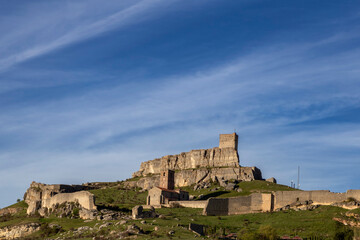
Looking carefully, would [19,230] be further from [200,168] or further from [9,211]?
[200,168]

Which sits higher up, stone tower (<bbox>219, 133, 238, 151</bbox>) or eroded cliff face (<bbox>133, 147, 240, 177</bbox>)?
stone tower (<bbox>219, 133, 238, 151</bbox>)

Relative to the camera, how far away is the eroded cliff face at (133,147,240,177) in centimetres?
13075

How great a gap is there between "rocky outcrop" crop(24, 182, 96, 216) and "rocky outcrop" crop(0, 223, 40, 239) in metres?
7.22

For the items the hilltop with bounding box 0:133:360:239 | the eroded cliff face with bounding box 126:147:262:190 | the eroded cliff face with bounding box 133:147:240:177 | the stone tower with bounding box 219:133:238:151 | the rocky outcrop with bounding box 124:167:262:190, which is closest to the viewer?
the hilltop with bounding box 0:133:360:239

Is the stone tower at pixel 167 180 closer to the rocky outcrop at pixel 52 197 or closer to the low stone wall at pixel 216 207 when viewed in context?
the rocky outcrop at pixel 52 197

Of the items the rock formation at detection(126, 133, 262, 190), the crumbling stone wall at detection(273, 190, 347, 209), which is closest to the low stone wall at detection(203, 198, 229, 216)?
the crumbling stone wall at detection(273, 190, 347, 209)

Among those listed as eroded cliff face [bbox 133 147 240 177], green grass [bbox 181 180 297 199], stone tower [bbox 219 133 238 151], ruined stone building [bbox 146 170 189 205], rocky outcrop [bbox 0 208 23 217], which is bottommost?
rocky outcrop [bbox 0 208 23 217]

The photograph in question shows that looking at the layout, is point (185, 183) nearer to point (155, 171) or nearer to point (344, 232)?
point (155, 171)

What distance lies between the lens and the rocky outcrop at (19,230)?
85.1 m

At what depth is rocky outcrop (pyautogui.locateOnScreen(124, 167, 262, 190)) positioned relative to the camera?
393 feet

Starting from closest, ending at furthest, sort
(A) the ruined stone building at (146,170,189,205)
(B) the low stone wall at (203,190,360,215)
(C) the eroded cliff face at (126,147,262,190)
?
1. (B) the low stone wall at (203,190,360,215)
2. (A) the ruined stone building at (146,170,189,205)
3. (C) the eroded cliff face at (126,147,262,190)

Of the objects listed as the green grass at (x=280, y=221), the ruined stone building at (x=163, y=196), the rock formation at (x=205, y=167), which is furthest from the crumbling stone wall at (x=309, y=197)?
the rock formation at (x=205, y=167)

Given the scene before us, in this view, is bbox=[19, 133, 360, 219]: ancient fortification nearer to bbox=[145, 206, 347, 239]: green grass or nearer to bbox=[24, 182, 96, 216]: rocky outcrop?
bbox=[24, 182, 96, 216]: rocky outcrop

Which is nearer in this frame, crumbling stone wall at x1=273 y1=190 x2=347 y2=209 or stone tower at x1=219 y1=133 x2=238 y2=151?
crumbling stone wall at x1=273 y1=190 x2=347 y2=209
